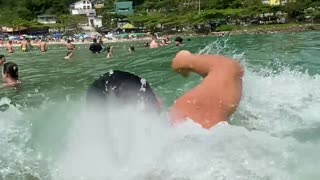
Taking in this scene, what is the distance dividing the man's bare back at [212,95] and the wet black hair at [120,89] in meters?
0.40

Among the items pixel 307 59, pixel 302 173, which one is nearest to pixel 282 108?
pixel 302 173

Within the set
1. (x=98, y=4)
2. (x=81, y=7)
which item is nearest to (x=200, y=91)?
(x=81, y=7)

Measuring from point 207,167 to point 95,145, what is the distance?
2.81 ft

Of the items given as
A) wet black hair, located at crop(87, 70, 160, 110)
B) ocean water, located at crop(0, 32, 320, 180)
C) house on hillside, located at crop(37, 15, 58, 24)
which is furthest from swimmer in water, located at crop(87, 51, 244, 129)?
house on hillside, located at crop(37, 15, 58, 24)

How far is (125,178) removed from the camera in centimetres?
282

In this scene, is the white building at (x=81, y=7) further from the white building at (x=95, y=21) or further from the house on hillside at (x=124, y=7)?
the white building at (x=95, y=21)

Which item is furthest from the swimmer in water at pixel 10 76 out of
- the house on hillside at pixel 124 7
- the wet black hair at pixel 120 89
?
the house on hillside at pixel 124 7

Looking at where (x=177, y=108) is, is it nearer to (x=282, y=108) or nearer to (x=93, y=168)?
(x=93, y=168)

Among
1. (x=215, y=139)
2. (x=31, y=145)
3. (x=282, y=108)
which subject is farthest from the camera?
(x=282, y=108)

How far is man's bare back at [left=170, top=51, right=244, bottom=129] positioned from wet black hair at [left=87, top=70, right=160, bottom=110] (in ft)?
1.30

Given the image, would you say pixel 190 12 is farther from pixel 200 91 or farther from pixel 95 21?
pixel 200 91

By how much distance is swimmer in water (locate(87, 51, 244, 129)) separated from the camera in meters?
3.05

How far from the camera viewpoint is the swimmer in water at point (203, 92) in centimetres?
305

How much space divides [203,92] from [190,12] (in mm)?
81044
